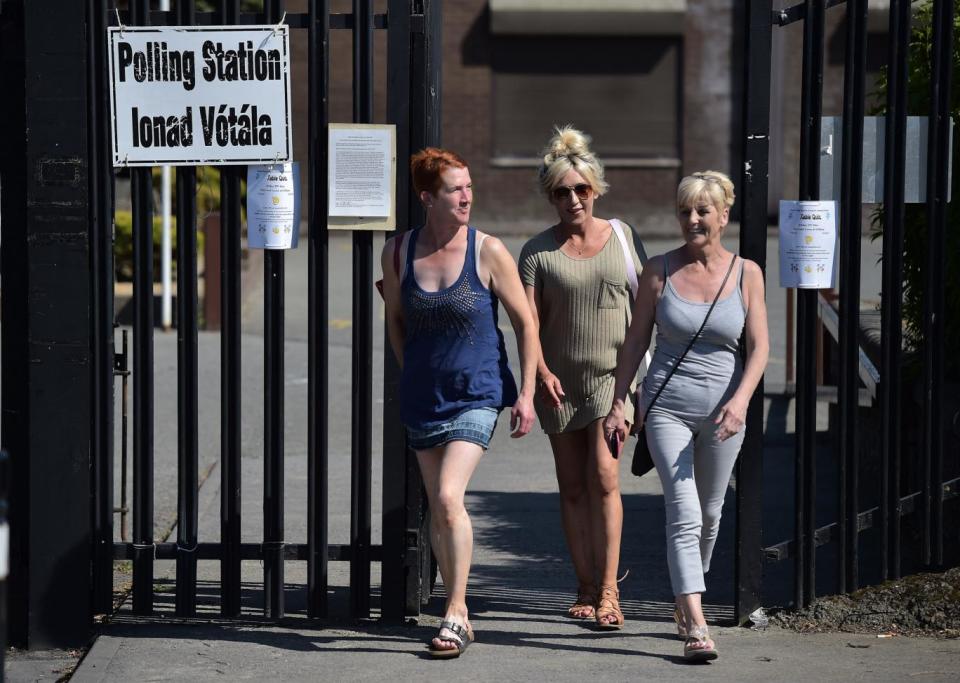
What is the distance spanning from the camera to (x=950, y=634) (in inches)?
211

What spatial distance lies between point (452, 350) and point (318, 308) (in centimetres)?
61

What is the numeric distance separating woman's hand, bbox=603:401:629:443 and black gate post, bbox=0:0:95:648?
1810mm

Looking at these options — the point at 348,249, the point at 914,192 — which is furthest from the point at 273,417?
the point at 348,249

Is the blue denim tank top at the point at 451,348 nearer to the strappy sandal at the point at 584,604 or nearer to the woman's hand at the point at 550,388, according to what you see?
the woman's hand at the point at 550,388

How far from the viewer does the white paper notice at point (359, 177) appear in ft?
17.4

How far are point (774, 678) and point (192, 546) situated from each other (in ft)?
6.90

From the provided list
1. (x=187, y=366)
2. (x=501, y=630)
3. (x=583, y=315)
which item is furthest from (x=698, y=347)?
(x=187, y=366)

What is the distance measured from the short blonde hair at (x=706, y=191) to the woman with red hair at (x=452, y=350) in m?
0.63

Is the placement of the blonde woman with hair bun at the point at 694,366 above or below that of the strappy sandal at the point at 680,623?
above

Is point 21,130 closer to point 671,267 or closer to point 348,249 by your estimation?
point 671,267

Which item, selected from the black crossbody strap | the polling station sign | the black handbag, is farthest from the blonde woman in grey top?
the polling station sign

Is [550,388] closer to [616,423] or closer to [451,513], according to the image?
[616,423]

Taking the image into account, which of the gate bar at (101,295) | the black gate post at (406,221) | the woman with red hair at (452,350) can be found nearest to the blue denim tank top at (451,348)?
the woman with red hair at (452,350)

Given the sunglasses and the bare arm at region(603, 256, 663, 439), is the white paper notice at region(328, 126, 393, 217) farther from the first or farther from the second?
the bare arm at region(603, 256, 663, 439)
